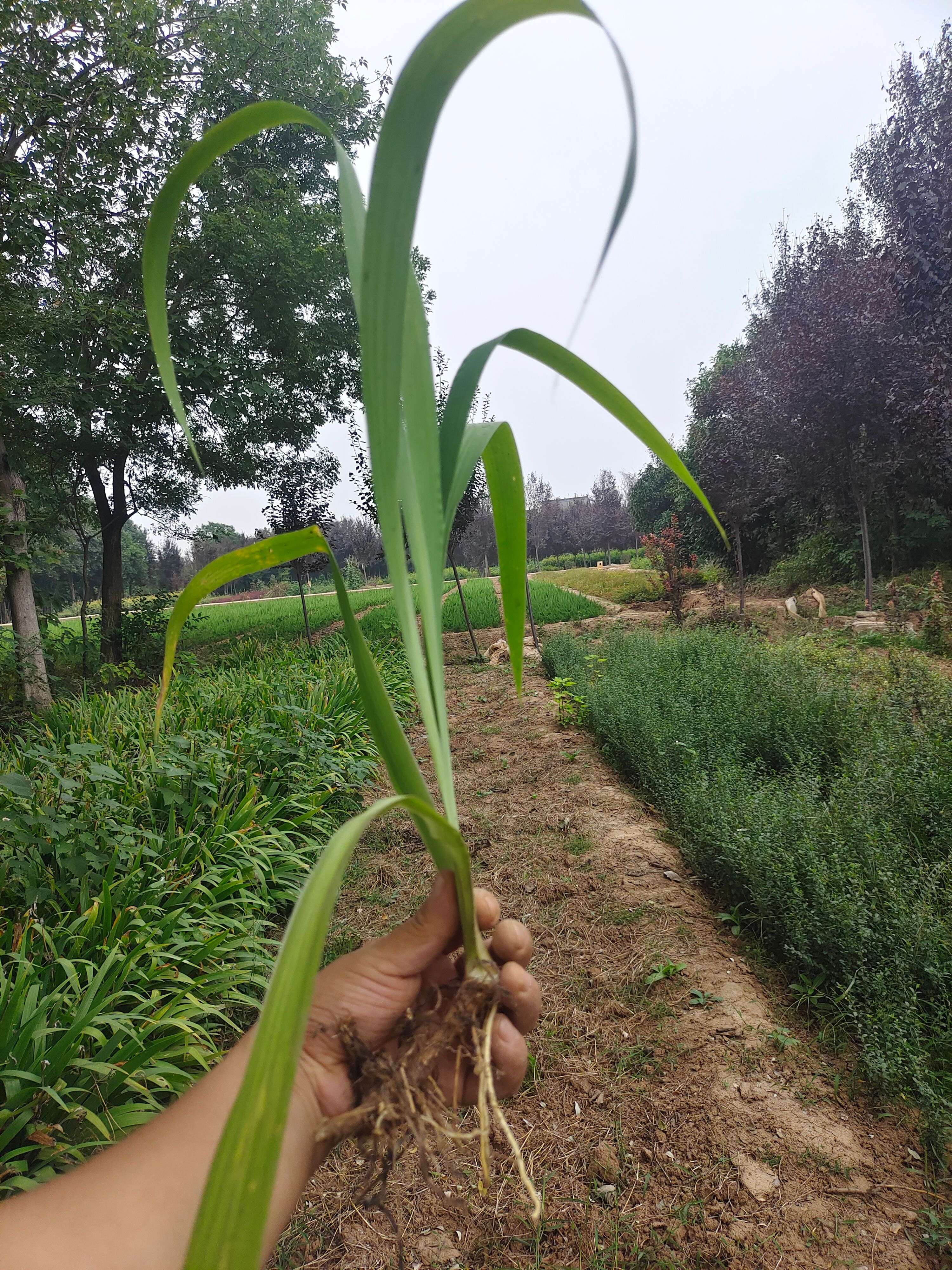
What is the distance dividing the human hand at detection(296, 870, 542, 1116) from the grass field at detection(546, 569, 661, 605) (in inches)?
495

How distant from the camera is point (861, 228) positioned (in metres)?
11.7

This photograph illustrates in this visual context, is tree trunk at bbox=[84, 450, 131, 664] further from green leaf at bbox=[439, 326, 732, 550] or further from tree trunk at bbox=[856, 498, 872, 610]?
tree trunk at bbox=[856, 498, 872, 610]

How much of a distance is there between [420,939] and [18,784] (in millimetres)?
1489

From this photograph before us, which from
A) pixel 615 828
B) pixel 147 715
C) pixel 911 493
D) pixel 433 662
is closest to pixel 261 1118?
pixel 433 662

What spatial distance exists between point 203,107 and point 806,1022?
1032cm

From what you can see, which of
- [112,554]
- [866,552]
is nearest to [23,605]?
[112,554]

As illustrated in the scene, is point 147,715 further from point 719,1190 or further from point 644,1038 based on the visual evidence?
point 719,1190

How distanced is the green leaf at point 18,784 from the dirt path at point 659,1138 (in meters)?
1.34

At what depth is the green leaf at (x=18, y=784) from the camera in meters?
1.63

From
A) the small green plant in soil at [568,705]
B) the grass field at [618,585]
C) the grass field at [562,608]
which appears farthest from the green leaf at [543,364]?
the grass field at [618,585]

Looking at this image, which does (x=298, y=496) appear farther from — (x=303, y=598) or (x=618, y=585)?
(x=618, y=585)

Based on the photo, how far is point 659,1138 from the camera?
1.58 metres

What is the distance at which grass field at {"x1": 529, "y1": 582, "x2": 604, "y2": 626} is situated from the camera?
11984 mm

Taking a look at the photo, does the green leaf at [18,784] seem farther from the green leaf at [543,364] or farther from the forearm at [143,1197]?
the green leaf at [543,364]
